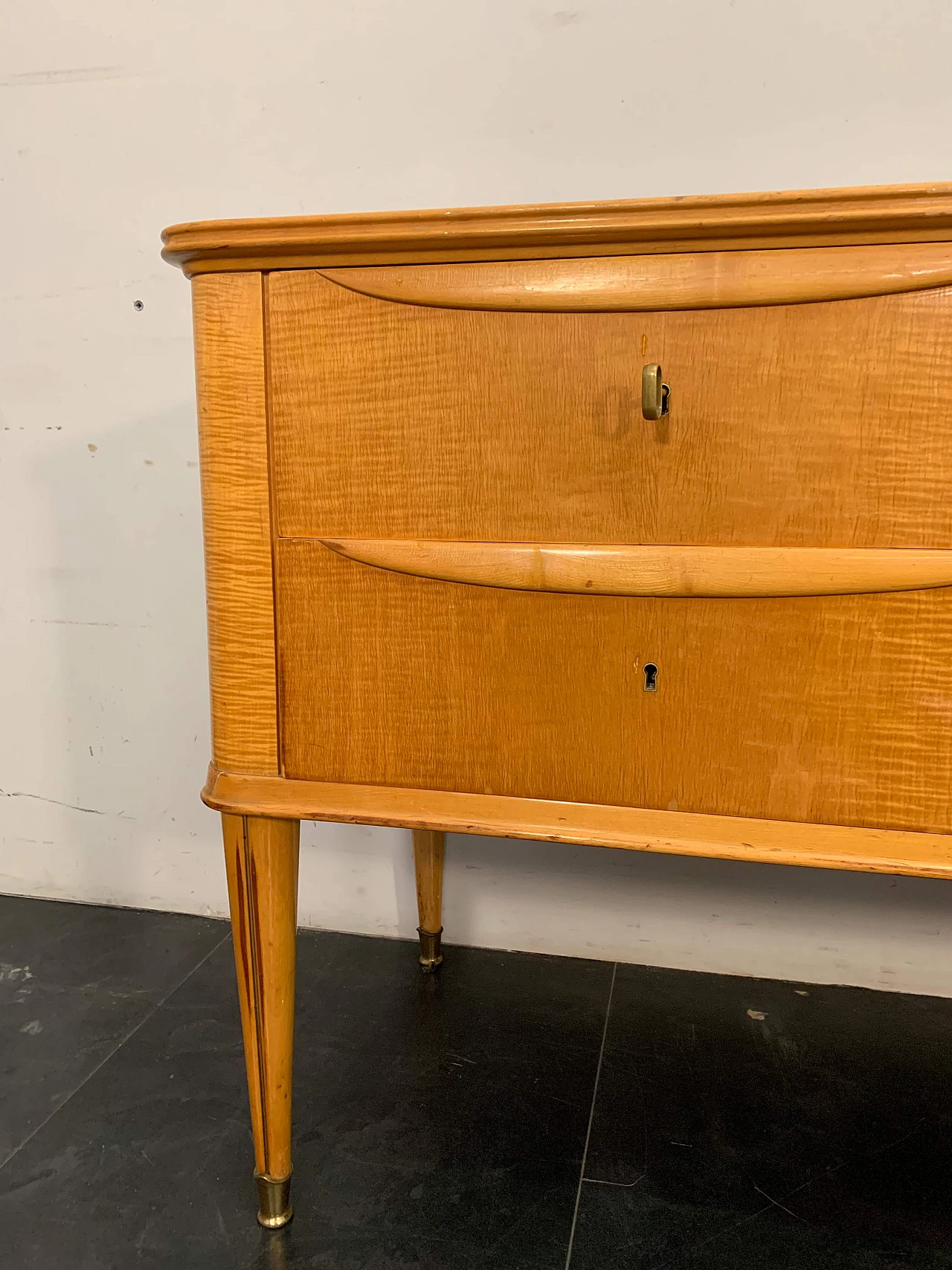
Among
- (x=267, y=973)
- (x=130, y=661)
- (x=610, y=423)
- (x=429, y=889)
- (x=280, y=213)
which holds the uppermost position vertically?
(x=280, y=213)

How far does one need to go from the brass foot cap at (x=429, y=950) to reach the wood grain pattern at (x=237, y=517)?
63cm

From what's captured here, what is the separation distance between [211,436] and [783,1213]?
36.0 inches

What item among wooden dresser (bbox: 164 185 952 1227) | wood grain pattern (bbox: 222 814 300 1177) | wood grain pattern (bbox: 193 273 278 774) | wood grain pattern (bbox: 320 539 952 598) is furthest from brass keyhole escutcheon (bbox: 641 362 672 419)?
wood grain pattern (bbox: 222 814 300 1177)

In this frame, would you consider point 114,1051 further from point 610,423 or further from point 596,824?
point 610,423

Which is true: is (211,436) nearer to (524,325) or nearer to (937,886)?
(524,325)

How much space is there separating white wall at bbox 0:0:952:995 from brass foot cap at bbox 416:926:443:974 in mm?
81

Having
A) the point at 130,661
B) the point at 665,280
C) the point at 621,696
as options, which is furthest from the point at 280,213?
the point at 621,696

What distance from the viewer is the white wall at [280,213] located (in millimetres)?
1227

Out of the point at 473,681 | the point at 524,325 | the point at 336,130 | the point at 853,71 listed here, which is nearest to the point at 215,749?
the point at 473,681

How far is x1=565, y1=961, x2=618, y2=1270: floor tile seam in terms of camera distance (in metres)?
0.91

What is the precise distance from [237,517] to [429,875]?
728 millimetres

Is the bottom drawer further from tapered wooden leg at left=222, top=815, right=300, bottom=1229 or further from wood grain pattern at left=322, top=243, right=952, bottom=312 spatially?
wood grain pattern at left=322, top=243, right=952, bottom=312

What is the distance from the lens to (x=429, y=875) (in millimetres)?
1396

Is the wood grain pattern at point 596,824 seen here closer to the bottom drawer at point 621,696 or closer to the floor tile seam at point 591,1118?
the bottom drawer at point 621,696
